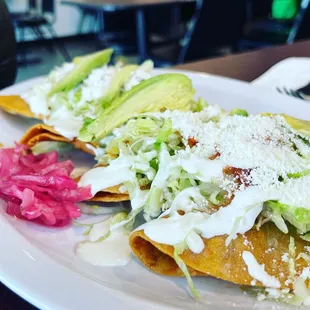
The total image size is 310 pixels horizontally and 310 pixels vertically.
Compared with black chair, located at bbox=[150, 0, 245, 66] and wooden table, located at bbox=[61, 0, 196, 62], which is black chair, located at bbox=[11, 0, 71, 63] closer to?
wooden table, located at bbox=[61, 0, 196, 62]

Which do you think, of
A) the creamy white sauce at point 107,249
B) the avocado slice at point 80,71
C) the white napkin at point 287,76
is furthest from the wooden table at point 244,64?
the creamy white sauce at point 107,249

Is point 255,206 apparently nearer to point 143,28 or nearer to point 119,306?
point 119,306

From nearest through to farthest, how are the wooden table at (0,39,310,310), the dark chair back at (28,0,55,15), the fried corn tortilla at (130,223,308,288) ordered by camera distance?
the fried corn tortilla at (130,223,308,288) → the wooden table at (0,39,310,310) → the dark chair back at (28,0,55,15)

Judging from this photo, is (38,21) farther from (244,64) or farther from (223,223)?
(223,223)

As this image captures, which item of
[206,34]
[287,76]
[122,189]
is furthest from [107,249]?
[206,34]

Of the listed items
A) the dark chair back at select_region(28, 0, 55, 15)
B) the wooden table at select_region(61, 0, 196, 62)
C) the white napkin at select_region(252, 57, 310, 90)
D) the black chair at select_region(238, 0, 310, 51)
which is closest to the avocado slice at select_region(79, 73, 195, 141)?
the white napkin at select_region(252, 57, 310, 90)

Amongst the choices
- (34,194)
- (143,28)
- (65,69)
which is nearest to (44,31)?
(143,28)
